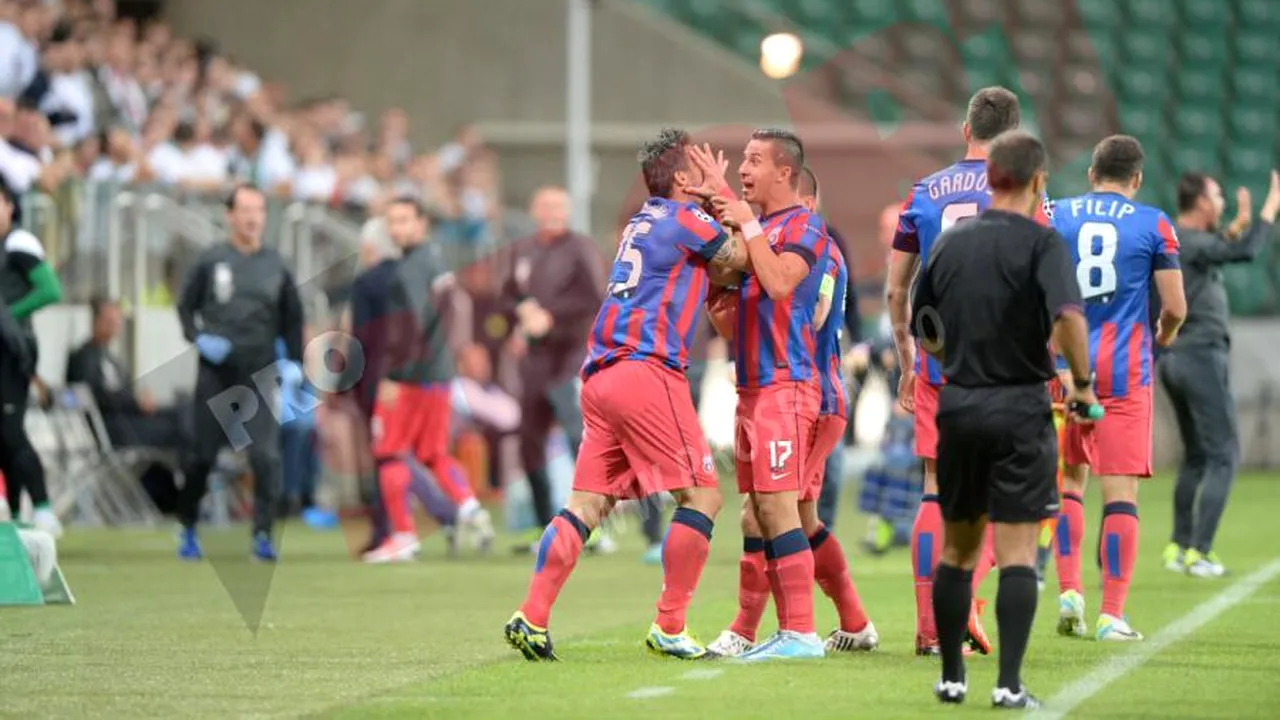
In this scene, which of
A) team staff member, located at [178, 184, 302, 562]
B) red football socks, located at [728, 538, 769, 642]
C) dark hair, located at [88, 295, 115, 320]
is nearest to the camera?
red football socks, located at [728, 538, 769, 642]

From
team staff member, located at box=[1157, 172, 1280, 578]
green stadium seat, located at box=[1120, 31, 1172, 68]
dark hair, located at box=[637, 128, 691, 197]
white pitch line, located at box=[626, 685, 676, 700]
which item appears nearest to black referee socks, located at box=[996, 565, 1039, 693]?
white pitch line, located at box=[626, 685, 676, 700]

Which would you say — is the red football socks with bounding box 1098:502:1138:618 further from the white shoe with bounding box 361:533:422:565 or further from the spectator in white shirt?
the spectator in white shirt

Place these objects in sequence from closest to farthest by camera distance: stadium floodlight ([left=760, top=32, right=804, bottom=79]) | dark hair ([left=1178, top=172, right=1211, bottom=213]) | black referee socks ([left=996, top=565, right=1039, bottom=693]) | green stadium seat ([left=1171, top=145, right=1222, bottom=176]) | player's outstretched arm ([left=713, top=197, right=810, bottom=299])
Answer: black referee socks ([left=996, top=565, right=1039, bottom=693]) < player's outstretched arm ([left=713, top=197, right=810, bottom=299]) < dark hair ([left=1178, top=172, right=1211, bottom=213]) < stadium floodlight ([left=760, top=32, right=804, bottom=79]) < green stadium seat ([left=1171, top=145, right=1222, bottom=176])

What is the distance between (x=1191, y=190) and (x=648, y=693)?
629cm

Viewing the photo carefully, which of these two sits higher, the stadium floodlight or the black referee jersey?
the stadium floodlight

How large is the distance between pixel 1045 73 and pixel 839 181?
162 inches

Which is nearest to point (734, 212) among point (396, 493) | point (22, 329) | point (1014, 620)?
point (1014, 620)

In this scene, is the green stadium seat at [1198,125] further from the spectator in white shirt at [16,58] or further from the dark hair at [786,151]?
the dark hair at [786,151]

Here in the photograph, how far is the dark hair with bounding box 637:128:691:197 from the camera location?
8555 millimetres

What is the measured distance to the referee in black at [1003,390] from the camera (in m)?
7.04

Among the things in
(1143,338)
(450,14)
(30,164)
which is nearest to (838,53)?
(450,14)

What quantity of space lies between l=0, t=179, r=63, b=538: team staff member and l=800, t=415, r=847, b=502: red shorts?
5957 mm

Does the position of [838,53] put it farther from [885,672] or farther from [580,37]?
[885,672]

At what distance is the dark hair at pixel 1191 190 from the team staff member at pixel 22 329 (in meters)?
6.52
